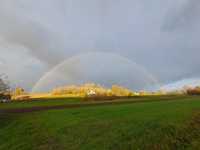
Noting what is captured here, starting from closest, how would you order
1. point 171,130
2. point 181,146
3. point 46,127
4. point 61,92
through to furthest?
point 181,146
point 171,130
point 46,127
point 61,92

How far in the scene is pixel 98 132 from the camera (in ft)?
47.7

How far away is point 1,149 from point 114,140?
8.83 meters

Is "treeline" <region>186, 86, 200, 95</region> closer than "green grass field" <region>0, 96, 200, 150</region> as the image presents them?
No

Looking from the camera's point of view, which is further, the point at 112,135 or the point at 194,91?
the point at 194,91

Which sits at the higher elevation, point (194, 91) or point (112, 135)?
point (194, 91)

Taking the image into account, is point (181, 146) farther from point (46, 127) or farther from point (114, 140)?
point (46, 127)

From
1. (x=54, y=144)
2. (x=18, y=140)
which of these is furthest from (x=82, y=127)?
(x=18, y=140)

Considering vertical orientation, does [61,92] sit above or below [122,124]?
above

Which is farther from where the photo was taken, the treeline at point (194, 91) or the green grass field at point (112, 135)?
the treeline at point (194, 91)

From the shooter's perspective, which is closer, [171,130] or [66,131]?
[171,130]

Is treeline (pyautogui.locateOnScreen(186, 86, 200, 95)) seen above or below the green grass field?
above

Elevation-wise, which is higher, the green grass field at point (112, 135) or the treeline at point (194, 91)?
the treeline at point (194, 91)

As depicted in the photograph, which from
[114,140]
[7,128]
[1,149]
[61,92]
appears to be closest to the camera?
[114,140]

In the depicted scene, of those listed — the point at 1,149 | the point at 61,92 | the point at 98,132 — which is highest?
the point at 61,92
